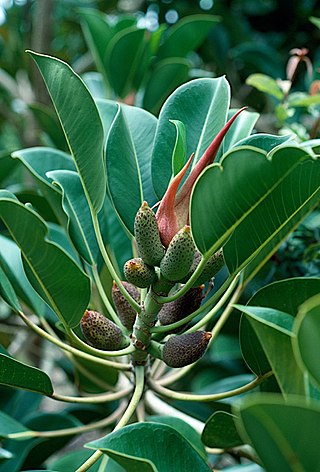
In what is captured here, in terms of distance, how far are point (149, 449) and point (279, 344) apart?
0.55 feet

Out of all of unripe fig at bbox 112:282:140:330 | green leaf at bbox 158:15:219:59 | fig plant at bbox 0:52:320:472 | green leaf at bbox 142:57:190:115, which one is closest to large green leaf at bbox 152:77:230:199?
fig plant at bbox 0:52:320:472

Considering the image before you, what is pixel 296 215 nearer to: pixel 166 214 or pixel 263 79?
pixel 166 214

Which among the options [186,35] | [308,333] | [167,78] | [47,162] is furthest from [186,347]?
[186,35]

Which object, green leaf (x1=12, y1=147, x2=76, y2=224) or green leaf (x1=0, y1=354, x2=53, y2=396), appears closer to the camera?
green leaf (x1=0, y1=354, x2=53, y2=396)

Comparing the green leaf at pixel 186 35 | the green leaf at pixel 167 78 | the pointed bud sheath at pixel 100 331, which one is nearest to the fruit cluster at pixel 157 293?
the pointed bud sheath at pixel 100 331

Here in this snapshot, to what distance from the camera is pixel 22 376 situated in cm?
67

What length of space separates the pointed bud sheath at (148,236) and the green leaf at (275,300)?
0.39ft

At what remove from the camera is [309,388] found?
460 mm

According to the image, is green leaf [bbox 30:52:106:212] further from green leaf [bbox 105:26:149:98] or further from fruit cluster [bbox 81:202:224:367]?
green leaf [bbox 105:26:149:98]

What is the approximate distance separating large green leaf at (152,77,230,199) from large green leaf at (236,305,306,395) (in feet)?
0.96

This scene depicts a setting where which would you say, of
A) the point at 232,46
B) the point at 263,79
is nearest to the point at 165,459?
the point at 263,79

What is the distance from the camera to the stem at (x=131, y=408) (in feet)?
2.04

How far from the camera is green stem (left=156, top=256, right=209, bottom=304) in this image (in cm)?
59

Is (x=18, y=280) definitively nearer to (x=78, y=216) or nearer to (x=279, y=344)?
(x=78, y=216)
